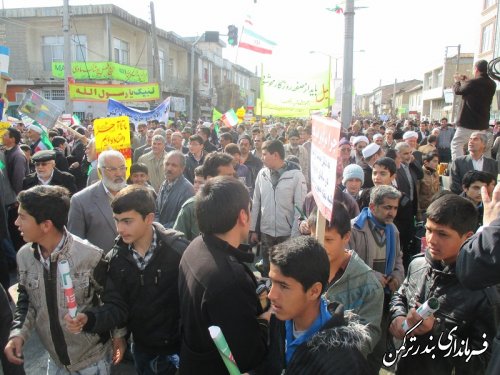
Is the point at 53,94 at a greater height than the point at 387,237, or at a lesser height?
greater

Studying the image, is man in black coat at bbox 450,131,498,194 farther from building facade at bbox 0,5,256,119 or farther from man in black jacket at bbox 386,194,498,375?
building facade at bbox 0,5,256,119

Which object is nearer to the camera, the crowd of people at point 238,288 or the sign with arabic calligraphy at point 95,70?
the crowd of people at point 238,288

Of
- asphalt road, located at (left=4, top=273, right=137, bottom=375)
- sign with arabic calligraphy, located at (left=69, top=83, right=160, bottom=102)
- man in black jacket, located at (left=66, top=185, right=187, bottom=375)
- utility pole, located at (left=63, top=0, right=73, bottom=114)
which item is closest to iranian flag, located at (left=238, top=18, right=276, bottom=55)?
sign with arabic calligraphy, located at (left=69, top=83, right=160, bottom=102)

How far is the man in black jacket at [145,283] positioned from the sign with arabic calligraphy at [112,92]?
38.8 ft

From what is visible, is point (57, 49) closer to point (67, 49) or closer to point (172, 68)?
point (172, 68)

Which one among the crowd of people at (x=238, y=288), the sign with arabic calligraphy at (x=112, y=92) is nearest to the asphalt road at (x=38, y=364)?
the crowd of people at (x=238, y=288)

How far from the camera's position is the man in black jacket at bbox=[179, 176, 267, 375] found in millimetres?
1736

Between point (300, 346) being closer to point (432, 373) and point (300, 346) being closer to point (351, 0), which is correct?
point (432, 373)

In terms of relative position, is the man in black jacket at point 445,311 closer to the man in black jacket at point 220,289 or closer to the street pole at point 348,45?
the man in black jacket at point 220,289

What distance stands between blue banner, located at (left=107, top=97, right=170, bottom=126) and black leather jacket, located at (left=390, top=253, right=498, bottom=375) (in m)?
8.42

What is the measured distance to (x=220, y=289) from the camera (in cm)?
173

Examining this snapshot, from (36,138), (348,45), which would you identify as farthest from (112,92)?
(348,45)

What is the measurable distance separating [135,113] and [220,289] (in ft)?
32.0

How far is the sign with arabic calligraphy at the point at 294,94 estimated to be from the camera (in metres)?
10.6
